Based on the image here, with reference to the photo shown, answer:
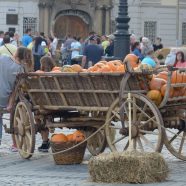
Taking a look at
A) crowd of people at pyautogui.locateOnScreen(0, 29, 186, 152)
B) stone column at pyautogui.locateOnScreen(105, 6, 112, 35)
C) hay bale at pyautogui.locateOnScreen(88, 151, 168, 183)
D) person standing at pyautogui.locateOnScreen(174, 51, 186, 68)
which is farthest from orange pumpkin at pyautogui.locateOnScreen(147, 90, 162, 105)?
stone column at pyautogui.locateOnScreen(105, 6, 112, 35)

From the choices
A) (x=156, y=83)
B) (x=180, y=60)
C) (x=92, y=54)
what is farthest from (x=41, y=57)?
(x=156, y=83)

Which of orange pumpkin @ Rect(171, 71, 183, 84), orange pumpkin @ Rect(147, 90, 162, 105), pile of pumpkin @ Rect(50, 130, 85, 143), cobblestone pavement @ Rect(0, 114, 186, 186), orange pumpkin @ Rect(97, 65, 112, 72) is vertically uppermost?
orange pumpkin @ Rect(97, 65, 112, 72)

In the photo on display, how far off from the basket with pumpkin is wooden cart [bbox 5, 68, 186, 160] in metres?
0.33

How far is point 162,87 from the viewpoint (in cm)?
1286

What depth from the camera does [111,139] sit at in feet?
43.2

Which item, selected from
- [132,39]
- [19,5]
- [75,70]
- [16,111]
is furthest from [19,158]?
[19,5]

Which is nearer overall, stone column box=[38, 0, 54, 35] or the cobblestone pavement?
the cobblestone pavement

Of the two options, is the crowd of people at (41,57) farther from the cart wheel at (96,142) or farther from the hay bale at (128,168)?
the hay bale at (128,168)

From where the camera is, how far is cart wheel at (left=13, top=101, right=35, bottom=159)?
45.7 ft

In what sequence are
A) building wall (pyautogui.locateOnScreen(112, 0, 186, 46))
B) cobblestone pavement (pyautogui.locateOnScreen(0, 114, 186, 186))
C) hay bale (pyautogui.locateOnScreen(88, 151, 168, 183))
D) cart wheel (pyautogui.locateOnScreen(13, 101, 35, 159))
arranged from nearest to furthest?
hay bale (pyautogui.locateOnScreen(88, 151, 168, 183)) < cobblestone pavement (pyautogui.locateOnScreen(0, 114, 186, 186)) < cart wheel (pyautogui.locateOnScreen(13, 101, 35, 159)) < building wall (pyautogui.locateOnScreen(112, 0, 186, 46))

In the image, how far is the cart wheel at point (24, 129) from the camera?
Answer: 13938mm

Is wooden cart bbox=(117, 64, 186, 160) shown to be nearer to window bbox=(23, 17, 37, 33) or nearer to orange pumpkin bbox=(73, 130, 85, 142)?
orange pumpkin bbox=(73, 130, 85, 142)

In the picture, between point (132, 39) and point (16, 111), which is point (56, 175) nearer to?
point (16, 111)

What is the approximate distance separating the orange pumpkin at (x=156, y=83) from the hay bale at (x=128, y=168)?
4.53 feet
